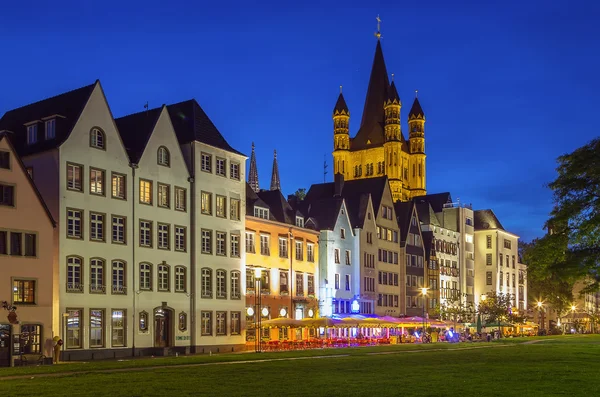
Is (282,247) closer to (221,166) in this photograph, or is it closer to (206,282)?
(221,166)

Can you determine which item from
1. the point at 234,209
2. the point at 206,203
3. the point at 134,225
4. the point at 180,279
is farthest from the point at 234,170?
the point at 134,225

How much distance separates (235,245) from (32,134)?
2072cm

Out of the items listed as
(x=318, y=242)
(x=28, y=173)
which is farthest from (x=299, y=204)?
(x=28, y=173)

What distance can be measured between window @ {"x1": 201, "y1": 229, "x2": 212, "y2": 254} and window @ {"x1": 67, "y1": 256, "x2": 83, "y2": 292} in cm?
1376

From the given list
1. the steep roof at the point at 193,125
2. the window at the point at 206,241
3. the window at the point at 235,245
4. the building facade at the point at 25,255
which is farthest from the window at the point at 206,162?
the building facade at the point at 25,255

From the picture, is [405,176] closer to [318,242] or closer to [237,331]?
[318,242]

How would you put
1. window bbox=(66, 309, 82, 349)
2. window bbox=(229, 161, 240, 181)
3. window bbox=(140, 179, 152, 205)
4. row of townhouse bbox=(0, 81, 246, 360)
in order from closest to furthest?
window bbox=(66, 309, 82, 349) < row of townhouse bbox=(0, 81, 246, 360) < window bbox=(140, 179, 152, 205) < window bbox=(229, 161, 240, 181)

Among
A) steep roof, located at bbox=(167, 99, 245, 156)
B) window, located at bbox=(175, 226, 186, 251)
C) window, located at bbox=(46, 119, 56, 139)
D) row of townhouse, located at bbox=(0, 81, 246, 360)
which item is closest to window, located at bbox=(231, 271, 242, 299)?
row of townhouse, located at bbox=(0, 81, 246, 360)

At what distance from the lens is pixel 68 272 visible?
5966 centimetres

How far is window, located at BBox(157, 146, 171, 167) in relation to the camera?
68375mm

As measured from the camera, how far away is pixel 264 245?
82.2 m

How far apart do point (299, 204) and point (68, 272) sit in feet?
151

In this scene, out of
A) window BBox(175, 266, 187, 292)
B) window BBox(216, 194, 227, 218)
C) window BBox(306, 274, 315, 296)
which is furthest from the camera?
window BBox(306, 274, 315, 296)

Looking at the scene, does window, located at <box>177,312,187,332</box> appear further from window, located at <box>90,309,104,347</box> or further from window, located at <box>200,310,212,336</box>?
window, located at <box>90,309,104,347</box>
